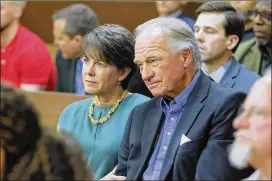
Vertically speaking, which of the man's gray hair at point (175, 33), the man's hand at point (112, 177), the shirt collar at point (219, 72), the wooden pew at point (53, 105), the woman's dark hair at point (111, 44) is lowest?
the wooden pew at point (53, 105)

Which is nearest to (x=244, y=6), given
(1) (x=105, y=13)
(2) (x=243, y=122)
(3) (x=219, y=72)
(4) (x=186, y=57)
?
(3) (x=219, y=72)

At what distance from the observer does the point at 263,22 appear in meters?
3.33

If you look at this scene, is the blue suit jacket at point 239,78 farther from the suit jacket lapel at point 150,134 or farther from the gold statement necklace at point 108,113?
the suit jacket lapel at point 150,134

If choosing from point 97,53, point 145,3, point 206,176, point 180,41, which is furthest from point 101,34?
point 145,3

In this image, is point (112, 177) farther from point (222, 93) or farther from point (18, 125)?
point (18, 125)

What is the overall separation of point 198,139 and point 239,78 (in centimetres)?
91

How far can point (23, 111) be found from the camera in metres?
1.35

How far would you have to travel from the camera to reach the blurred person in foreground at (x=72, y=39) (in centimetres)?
361

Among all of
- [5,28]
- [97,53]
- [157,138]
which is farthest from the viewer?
[5,28]

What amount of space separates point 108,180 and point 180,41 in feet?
1.59

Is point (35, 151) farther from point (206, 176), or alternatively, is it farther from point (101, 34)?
point (101, 34)

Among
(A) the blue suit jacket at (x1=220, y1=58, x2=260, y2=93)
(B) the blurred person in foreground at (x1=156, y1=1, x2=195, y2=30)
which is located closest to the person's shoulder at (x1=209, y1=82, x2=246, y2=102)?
(A) the blue suit jacket at (x1=220, y1=58, x2=260, y2=93)

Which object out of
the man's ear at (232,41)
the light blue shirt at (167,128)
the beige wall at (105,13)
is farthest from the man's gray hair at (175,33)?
the beige wall at (105,13)

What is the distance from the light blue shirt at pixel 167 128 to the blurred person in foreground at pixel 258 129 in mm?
497
